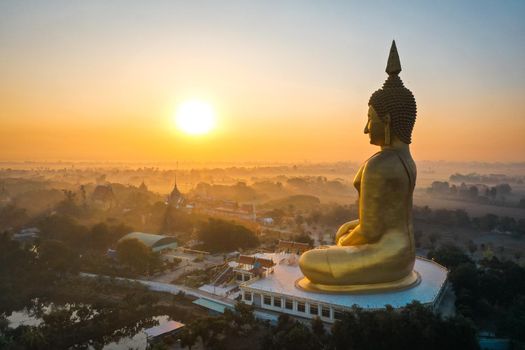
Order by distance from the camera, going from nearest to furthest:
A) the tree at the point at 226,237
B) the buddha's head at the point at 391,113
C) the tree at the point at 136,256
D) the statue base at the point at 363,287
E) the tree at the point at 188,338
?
the tree at the point at 188,338 → the buddha's head at the point at 391,113 → the statue base at the point at 363,287 → the tree at the point at 136,256 → the tree at the point at 226,237

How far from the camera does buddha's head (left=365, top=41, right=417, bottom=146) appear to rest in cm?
1278

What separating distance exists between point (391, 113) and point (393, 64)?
184cm

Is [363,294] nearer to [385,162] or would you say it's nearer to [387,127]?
[385,162]

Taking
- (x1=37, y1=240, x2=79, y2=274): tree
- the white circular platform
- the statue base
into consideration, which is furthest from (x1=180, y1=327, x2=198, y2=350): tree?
(x1=37, y1=240, x2=79, y2=274): tree

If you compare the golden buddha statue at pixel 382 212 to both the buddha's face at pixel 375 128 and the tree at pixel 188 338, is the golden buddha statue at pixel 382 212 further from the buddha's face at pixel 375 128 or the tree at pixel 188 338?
the tree at pixel 188 338

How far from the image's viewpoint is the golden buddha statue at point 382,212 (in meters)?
12.5

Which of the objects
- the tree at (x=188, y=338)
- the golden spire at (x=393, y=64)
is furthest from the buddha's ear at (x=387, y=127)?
the tree at (x=188, y=338)

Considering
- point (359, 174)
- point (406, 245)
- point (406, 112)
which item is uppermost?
point (406, 112)

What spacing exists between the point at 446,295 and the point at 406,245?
553cm

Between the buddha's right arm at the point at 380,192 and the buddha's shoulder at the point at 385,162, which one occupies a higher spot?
the buddha's shoulder at the point at 385,162

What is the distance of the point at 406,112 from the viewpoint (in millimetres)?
12852

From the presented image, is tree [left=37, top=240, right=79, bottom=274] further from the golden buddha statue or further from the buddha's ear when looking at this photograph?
the buddha's ear

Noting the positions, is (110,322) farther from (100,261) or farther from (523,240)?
(523,240)

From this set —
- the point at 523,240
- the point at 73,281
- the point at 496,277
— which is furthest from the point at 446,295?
the point at 523,240
